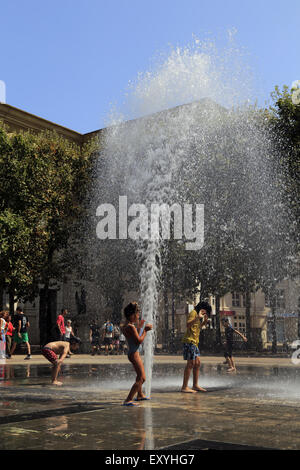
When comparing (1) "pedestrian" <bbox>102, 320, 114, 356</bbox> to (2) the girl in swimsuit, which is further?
(1) "pedestrian" <bbox>102, 320, 114, 356</bbox>

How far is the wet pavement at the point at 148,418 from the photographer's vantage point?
591 cm

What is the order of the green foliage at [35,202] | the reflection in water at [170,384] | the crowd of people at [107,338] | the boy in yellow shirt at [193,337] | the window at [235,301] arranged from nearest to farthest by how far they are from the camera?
the boy in yellow shirt at [193,337], the reflection in water at [170,384], the green foliage at [35,202], the crowd of people at [107,338], the window at [235,301]

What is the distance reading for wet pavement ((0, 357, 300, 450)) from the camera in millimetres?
5914

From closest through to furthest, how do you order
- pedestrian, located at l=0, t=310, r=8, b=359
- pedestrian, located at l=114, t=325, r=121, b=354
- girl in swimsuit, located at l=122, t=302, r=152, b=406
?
girl in swimsuit, located at l=122, t=302, r=152, b=406, pedestrian, located at l=0, t=310, r=8, b=359, pedestrian, located at l=114, t=325, r=121, b=354

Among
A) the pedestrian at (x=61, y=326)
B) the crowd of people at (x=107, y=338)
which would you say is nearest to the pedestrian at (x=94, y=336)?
the crowd of people at (x=107, y=338)

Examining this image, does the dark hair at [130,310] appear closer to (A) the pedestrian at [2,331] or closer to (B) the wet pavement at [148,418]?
(B) the wet pavement at [148,418]

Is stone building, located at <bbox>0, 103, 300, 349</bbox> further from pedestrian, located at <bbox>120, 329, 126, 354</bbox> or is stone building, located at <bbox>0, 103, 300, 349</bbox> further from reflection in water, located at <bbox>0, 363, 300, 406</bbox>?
reflection in water, located at <bbox>0, 363, 300, 406</bbox>

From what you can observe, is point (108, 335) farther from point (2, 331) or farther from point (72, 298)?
point (72, 298)

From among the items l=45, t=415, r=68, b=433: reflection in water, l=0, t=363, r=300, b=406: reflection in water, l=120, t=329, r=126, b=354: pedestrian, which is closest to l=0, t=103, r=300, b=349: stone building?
l=120, t=329, r=126, b=354: pedestrian

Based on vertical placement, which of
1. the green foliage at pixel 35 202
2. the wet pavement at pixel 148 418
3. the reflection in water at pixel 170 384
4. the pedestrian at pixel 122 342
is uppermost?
the green foliage at pixel 35 202

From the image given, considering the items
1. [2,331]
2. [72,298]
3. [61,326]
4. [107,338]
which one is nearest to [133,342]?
[61,326]

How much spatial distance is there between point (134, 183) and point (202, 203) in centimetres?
392

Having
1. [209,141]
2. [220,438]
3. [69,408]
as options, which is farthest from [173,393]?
[209,141]
